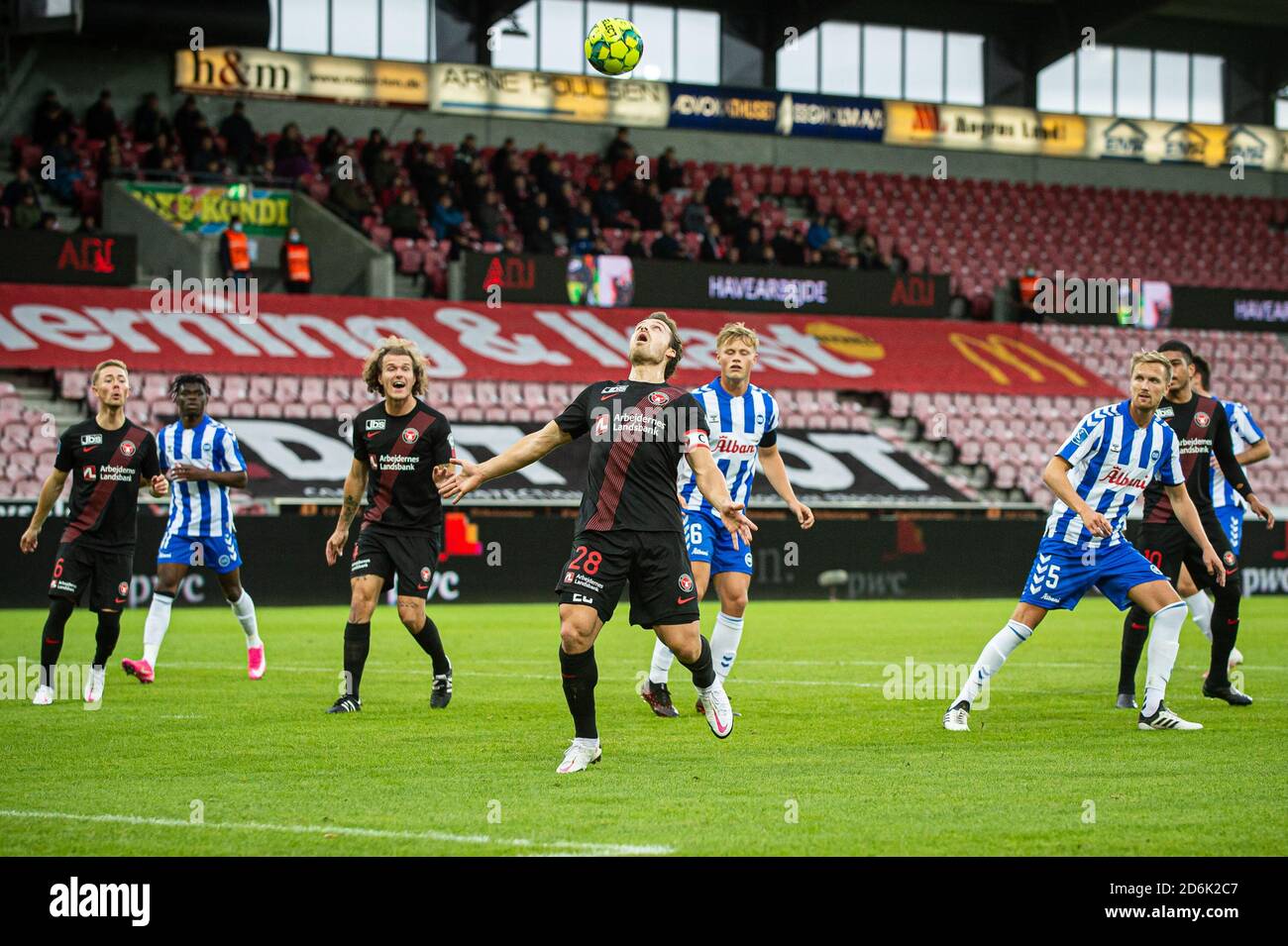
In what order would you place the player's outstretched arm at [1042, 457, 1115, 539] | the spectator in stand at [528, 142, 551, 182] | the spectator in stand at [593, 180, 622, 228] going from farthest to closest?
the spectator in stand at [593, 180, 622, 228] → the spectator in stand at [528, 142, 551, 182] → the player's outstretched arm at [1042, 457, 1115, 539]

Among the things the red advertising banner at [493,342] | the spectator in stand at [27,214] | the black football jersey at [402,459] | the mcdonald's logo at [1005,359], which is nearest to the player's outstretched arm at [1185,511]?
the black football jersey at [402,459]

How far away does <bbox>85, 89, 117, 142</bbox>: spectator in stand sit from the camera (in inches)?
1241

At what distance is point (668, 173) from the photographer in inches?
1417

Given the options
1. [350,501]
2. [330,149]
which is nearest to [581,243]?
[330,149]

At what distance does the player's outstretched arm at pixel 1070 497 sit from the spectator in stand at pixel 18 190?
23.5m

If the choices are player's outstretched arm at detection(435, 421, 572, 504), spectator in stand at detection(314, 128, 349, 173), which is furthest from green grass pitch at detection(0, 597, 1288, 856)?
spectator in stand at detection(314, 128, 349, 173)

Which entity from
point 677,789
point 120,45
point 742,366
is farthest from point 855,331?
point 677,789

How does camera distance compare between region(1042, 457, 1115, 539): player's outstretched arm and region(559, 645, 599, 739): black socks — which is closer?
region(559, 645, 599, 739): black socks

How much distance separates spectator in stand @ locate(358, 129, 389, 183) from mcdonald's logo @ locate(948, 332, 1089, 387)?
1217cm

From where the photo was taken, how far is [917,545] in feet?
84.5

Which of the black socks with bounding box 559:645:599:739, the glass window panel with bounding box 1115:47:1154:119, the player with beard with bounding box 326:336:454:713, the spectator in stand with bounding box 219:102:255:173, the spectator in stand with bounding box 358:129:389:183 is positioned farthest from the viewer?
the glass window panel with bounding box 1115:47:1154:119

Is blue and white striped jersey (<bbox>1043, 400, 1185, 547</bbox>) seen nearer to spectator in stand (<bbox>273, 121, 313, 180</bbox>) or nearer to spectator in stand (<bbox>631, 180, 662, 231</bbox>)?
spectator in stand (<bbox>273, 121, 313, 180</bbox>)

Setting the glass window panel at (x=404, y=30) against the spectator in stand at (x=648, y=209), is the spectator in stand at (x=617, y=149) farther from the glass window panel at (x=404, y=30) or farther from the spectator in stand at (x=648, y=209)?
the glass window panel at (x=404, y=30)

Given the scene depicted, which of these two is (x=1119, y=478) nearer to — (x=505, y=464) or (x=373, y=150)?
(x=505, y=464)
